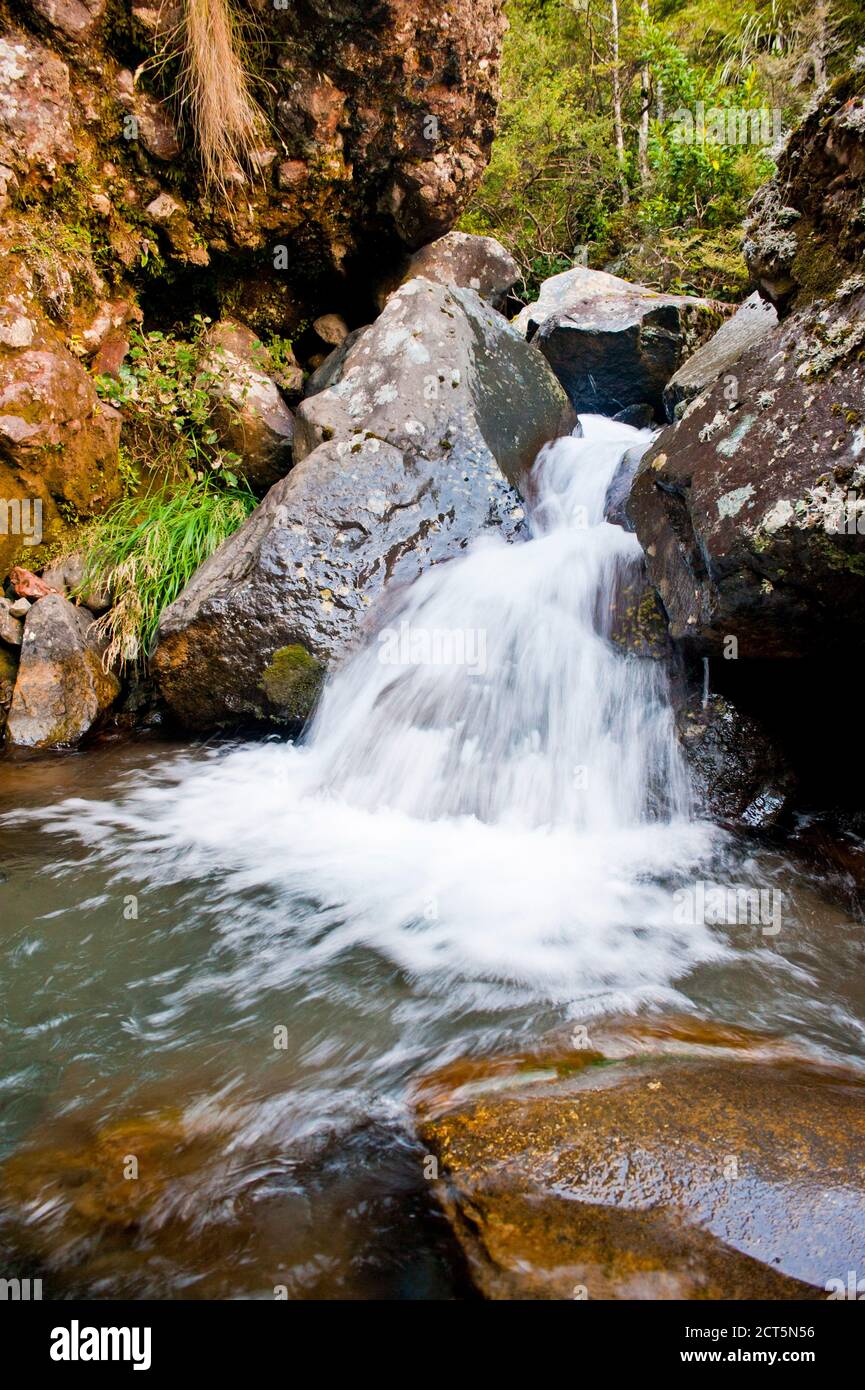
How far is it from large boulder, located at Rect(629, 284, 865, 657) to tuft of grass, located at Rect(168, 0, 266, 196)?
4804 millimetres

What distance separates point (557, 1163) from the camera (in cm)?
152

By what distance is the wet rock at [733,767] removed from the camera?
370cm

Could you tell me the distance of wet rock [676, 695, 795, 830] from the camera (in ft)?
12.1

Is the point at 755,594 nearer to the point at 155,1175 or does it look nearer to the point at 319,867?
the point at 319,867

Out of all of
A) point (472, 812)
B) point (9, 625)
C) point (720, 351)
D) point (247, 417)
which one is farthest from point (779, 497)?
point (9, 625)

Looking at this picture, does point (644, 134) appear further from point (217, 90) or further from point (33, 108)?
point (33, 108)

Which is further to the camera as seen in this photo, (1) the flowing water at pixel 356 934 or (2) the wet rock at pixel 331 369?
(2) the wet rock at pixel 331 369

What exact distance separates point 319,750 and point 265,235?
16.2ft

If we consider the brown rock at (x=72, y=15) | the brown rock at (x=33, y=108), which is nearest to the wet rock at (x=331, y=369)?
the brown rock at (x=33, y=108)

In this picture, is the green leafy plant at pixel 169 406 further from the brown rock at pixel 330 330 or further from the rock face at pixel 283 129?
the brown rock at pixel 330 330

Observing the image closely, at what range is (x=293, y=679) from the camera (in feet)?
15.6

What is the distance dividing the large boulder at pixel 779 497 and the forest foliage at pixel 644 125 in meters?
8.63

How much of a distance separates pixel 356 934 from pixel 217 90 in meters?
6.44

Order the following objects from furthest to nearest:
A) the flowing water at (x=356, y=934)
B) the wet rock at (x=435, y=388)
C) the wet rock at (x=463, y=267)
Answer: the wet rock at (x=463, y=267) → the wet rock at (x=435, y=388) → the flowing water at (x=356, y=934)
